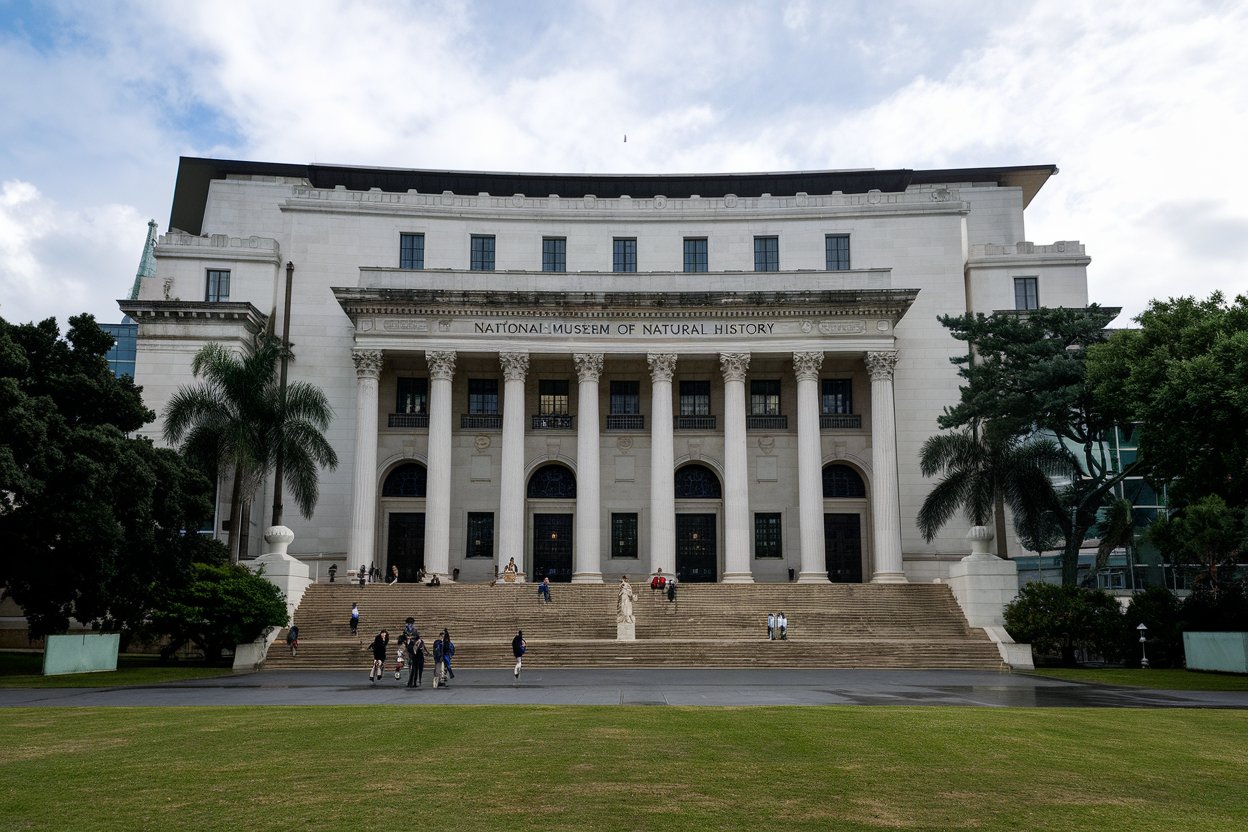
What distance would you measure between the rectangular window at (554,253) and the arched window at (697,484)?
1385 cm

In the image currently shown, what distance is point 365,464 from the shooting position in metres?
52.0

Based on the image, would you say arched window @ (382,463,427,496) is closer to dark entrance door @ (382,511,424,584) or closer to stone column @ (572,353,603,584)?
dark entrance door @ (382,511,424,584)

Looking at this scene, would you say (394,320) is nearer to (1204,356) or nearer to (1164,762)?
(1204,356)

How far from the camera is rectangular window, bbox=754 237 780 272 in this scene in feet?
198

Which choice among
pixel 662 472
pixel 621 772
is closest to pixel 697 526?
pixel 662 472

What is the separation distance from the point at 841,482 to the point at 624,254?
17952 mm

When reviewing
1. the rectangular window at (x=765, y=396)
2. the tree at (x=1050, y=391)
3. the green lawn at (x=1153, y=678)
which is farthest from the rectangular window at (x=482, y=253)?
the green lawn at (x=1153, y=678)

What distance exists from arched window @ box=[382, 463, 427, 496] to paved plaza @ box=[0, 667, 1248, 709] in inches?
892

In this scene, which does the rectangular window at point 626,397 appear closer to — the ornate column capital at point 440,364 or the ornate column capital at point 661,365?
the ornate column capital at point 661,365

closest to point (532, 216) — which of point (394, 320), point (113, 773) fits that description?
point (394, 320)

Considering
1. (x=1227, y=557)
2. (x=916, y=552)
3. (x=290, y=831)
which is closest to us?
(x=290, y=831)

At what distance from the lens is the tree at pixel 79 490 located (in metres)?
32.0

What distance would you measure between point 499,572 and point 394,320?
13898mm

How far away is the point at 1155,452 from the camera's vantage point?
129 ft
